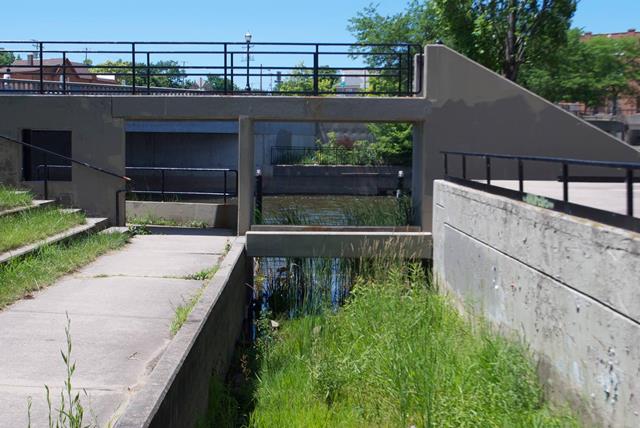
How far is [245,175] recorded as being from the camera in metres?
14.6

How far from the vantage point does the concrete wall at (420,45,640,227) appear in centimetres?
1416

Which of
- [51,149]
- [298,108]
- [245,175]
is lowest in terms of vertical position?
[245,175]

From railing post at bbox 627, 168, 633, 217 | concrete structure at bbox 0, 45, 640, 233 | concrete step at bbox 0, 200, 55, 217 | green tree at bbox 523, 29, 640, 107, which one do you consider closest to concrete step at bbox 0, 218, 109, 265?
concrete step at bbox 0, 200, 55, 217

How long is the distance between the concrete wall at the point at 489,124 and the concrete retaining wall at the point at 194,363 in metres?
5.45

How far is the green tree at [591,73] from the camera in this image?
137 ft

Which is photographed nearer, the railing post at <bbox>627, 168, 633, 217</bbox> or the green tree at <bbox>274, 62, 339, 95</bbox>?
the railing post at <bbox>627, 168, 633, 217</bbox>

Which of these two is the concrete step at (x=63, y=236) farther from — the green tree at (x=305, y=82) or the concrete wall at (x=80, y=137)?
the green tree at (x=305, y=82)

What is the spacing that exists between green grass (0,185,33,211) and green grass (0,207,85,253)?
0.82 ft

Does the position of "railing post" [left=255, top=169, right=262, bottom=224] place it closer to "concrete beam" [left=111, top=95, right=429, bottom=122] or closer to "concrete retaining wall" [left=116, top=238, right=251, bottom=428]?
"concrete beam" [left=111, top=95, right=429, bottom=122]

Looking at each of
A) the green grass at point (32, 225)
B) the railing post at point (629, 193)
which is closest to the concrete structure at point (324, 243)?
the green grass at point (32, 225)

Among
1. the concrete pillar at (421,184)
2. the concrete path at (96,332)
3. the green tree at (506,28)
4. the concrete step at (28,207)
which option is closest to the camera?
the concrete path at (96,332)

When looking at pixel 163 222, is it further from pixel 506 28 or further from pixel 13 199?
pixel 506 28

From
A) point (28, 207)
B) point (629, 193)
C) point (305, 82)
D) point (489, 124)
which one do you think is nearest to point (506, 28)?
point (489, 124)

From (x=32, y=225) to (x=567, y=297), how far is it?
25.5 ft
